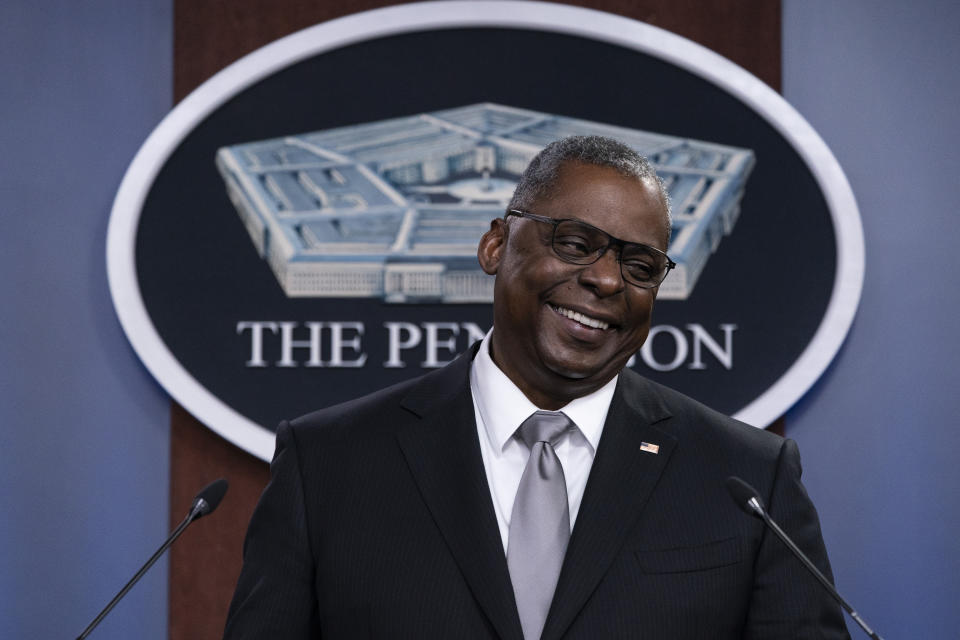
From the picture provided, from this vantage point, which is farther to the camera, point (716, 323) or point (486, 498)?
point (716, 323)

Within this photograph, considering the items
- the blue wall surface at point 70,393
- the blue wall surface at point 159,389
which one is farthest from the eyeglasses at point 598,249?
the blue wall surface at point 70,393

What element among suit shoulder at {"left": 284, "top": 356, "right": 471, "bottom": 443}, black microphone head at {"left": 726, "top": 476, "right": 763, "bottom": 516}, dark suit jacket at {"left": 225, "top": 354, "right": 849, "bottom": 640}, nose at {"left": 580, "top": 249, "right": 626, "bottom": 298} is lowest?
dark suit jacket at {"left": 225, "top": 354, "right": 849, "bottom": 640}

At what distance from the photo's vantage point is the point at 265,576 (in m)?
1.21

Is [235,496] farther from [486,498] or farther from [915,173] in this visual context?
[915,173]

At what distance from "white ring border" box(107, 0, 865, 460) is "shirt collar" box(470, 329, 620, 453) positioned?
1.01m

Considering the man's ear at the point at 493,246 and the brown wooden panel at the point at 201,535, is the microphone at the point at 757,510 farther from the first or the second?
the brown wooden panel at the point at 201,535

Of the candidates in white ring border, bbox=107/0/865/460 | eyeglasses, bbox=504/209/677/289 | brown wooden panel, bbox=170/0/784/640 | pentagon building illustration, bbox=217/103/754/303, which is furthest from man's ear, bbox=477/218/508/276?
brown wooden panel, bbox=170/0/784/640

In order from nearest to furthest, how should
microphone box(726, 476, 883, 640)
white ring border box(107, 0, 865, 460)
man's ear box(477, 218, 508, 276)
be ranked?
microphone box(726, 476, 883, 640)
man's ear box(477, 218, 508, 276)
white ring border box(107, 0, 865, 460)

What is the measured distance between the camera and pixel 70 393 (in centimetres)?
229

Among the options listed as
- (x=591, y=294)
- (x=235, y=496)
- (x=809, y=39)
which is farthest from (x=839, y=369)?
(x=235, y=496)

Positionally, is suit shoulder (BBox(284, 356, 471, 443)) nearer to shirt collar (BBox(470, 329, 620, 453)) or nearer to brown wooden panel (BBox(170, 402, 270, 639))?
shirt collar (BBox(470, 329, 620, 453))

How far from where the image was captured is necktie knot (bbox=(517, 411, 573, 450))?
1.27m

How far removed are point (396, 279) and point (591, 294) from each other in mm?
1086

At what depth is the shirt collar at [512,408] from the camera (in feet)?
4.20
